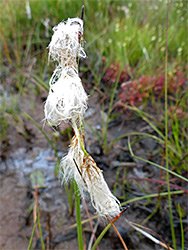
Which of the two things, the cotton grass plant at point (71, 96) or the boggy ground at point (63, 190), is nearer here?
the cotton grass plant at point (71, 96)

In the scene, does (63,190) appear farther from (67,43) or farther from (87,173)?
(67,43)

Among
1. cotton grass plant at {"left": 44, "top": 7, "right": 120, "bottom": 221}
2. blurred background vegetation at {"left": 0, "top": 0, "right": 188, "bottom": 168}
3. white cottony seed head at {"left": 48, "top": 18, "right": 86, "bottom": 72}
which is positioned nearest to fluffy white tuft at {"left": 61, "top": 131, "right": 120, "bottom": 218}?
cotton grass plant at {"left": 44, "top": 7, "right": 120, "bottom": 221}

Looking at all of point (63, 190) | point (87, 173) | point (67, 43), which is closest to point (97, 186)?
point (87, 173)

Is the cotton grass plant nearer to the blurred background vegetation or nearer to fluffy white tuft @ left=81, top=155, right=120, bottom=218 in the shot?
fluffy white tuft @ left=81, top=155, right=120, bottom=218

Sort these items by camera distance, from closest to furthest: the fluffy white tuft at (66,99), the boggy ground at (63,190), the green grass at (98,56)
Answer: the fluffy white tuft at (66,99)
the boggy ground at (63,190)
the green grass at (98,56)

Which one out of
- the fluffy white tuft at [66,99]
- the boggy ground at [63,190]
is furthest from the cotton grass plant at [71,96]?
the boggy ground at [63,190]

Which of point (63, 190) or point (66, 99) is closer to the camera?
point (66, 99)

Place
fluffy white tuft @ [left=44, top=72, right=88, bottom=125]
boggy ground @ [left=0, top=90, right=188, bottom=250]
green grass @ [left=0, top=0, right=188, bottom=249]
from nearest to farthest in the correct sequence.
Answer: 1. fluffy white tuft @ [left=44, top=72, right=88, bottom=125]
2. boggy ground @ [left=0, top=90, right=188, bottom=250]
3. green grass @ [left=0, top=0, right=188, bottom=249]

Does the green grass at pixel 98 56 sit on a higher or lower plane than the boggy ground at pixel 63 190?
higher

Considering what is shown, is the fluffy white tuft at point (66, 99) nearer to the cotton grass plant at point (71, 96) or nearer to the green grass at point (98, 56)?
the cotton grass plant at point (71, 96)
